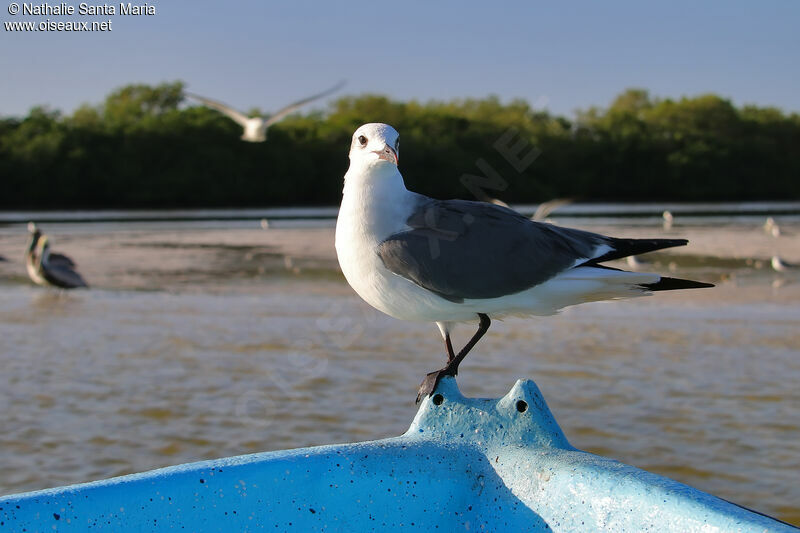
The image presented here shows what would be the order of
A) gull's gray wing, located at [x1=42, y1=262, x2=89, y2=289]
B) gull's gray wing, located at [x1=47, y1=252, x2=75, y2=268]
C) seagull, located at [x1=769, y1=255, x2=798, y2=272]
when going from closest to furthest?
gull's gray wing, located at [x1=42, y1=262, x2=89, y2=289] → gull's gray wing, located at [x1=47, y1=252, x2=75, y2=268] → seagull, located at [x1=769, y1=255, x2=798, y2=272]

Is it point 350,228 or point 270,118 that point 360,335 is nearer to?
point 270,118

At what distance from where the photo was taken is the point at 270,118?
377 inches

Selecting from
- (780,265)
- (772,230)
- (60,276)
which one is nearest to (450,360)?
(60,276)

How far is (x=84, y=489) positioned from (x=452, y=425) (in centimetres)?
86

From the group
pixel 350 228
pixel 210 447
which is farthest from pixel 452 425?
pixel 210 447

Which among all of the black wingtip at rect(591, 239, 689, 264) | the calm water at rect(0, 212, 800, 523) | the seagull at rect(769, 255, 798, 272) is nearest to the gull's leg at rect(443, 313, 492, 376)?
the black wingtip at rect(591, 239, 689, 264)

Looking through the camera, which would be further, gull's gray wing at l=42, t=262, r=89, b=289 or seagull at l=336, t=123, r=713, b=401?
gull's gray wing at l=42, t=262, r=89, b=289

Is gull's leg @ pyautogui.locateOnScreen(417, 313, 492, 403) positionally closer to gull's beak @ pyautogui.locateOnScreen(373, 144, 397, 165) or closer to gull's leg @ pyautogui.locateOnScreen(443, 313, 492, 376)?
gull's leg @ pyautogui.locateOnScreen(443, 313, 492, 376)

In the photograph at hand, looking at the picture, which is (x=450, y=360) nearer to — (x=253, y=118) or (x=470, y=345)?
(x=470, y=345)

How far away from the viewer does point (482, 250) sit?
221 cm

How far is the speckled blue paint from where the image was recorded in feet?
5.95

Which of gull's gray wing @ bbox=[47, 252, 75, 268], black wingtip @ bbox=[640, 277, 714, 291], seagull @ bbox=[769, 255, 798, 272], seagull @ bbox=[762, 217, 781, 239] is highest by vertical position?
black wingtip @ bbox=[640, 277, 714, 291]

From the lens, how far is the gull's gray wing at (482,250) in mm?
2104

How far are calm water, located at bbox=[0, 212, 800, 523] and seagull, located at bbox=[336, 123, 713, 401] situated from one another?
3.75 metres
